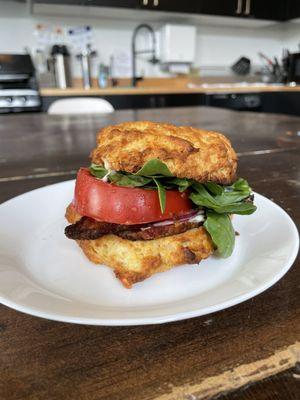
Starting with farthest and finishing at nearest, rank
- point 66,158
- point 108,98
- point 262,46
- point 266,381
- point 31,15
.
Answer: point 262,46, point 31,15, point 108,98, point 66,158, point 266,381

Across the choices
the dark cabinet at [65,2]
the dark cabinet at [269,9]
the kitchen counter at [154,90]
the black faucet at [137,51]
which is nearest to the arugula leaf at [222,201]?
the kitchen counter at [154,90]

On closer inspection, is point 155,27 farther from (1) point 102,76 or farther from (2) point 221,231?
(2) point 221,231

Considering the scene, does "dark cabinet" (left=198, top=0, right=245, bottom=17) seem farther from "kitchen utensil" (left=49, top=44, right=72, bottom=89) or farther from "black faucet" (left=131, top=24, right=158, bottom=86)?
"kitchen utensil" (left=49, top=44, right=72, bottom=89)

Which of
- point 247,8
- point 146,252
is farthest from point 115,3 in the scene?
point 146,252

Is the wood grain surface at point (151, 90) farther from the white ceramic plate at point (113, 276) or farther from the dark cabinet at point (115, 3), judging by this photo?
the white ceramic plate at point (113, 276)

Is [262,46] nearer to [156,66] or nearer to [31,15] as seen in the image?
[156,66]

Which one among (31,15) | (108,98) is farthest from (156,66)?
(31,15)
